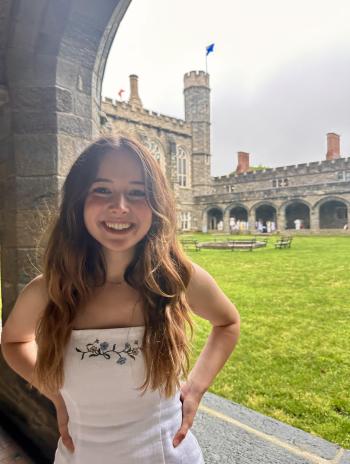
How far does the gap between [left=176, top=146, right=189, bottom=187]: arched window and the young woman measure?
2912 cm

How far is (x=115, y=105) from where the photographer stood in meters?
24.3

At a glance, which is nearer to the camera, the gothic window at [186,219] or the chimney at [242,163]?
the gothic window at [186,219]

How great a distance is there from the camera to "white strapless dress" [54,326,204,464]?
3.22 ft

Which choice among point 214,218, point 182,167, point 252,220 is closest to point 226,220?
point 252,220

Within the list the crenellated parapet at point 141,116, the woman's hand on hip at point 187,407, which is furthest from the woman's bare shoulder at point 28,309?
the crenellated parapet at point 141,116

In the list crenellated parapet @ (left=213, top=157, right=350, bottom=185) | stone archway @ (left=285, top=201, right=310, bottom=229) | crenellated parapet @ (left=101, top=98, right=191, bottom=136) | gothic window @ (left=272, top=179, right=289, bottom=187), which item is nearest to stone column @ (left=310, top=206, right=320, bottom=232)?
stone archway @ (left=285, top=201, right=310, bottom=229)

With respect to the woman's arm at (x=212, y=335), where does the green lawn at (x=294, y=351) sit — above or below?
below

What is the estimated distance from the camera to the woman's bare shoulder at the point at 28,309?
1.09 metres

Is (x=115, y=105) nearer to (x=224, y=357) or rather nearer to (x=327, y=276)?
(x=327, y=276)

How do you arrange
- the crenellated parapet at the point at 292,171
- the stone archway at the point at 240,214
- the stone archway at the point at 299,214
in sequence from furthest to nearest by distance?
the stone archway at the point at 240,214
the stone archway at the point at 299,214
the crenellated parapet at the point at 292,171

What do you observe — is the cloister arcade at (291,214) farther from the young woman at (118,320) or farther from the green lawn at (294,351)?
the young woman at (118,320)

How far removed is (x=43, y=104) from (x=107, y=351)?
4.09ft

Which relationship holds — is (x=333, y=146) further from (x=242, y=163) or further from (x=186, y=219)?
(x=186, y=219)

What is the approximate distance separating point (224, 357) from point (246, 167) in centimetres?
3441
